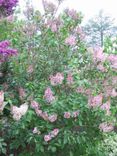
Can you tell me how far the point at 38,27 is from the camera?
475 cm

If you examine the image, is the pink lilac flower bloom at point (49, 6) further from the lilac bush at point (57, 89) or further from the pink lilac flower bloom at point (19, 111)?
the pink lilac flower bloom at point (19, 111)

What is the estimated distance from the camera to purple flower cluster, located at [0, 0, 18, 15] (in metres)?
4.21

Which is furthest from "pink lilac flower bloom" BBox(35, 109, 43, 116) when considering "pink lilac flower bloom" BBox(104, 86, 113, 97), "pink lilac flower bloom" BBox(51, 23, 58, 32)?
→ "pink lilac flower bloom" BBox(51, 23, 58, 32)

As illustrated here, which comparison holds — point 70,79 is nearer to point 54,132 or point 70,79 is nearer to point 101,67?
point 101,67

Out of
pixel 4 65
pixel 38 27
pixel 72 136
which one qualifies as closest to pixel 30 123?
pixel 72 136

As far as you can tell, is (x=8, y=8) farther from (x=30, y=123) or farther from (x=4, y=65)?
(x=30, y=123)

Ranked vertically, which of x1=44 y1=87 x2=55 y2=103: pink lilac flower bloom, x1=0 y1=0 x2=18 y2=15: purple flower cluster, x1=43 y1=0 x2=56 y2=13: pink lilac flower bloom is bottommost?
x1=44 y1=87 x2=55 y2=103: pink lilac flower bloom

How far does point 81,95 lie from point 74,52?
1.85 ft

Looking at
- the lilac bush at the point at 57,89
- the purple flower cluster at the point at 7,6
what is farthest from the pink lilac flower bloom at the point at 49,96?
the purple flower cluster at the point at 7,6

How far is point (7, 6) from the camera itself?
4.30m

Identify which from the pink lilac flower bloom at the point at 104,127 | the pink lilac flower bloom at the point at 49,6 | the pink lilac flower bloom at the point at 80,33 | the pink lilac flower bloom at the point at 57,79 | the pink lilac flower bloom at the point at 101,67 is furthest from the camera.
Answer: the pink lilac flower bloom at the point at 80,33

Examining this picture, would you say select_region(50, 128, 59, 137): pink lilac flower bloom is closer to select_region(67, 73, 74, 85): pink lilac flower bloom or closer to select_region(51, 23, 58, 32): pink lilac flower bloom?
select_region(67, 73, 74, 85): pink lilac flower bloom

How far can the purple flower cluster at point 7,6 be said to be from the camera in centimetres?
421

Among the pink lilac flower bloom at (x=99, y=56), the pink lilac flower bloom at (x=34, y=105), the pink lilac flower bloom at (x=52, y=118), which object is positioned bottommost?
the pink lilac flower bloom at (x=52, y=118)
